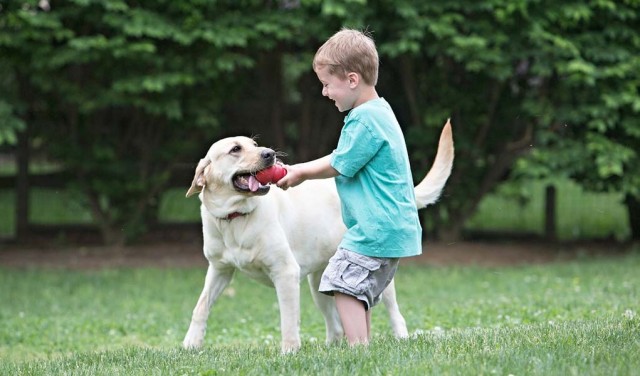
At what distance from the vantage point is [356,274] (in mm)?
5320

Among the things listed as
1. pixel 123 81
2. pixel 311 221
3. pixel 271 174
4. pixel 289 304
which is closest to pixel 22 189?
pixel 123 81

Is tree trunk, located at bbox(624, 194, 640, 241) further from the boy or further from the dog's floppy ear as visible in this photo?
the dog's floppy ear

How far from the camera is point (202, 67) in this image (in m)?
11.7

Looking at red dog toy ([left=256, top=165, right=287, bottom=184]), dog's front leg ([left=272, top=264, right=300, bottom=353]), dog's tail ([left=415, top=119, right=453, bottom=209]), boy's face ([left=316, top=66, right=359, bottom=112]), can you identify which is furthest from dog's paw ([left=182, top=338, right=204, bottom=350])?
boy's face ([left=316, top=66, right=359, bottom=112])

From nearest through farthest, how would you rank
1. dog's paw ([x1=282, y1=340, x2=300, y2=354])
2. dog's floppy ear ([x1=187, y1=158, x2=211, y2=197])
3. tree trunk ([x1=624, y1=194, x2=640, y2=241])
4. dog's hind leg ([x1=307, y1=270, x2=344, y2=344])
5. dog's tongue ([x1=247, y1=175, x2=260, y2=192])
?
dog's tongue ([x1=247, y1=175, x2=260, y2=192]) < dog's paw ([x1=282, y1=340, x2=300, y2=354]) < dog's floppy ear ([x1=187, y1=158, x2=211, y2=197]) < dog's hind leg ([x1=307, y1=270, x2=344, y2=344]) < tree trunk ([x1=624, y1=194, x2=640, y2=241])

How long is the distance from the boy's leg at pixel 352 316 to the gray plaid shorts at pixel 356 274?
43mm

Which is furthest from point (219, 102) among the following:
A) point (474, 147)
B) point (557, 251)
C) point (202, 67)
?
point (557, 251)

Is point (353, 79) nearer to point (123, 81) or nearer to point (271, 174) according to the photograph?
point (271, 174)

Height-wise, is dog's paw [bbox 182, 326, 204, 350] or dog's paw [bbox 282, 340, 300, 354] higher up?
dog's paw [bbox 282, 340, 300, 354]

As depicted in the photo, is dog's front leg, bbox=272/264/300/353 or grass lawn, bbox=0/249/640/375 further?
dog's front leg, bbox=272/264/300/353

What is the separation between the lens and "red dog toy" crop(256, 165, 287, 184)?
543 cm

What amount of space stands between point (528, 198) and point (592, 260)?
3.96ft

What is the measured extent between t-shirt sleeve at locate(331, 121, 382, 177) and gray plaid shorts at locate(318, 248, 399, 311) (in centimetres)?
49

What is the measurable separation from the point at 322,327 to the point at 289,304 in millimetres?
2212
